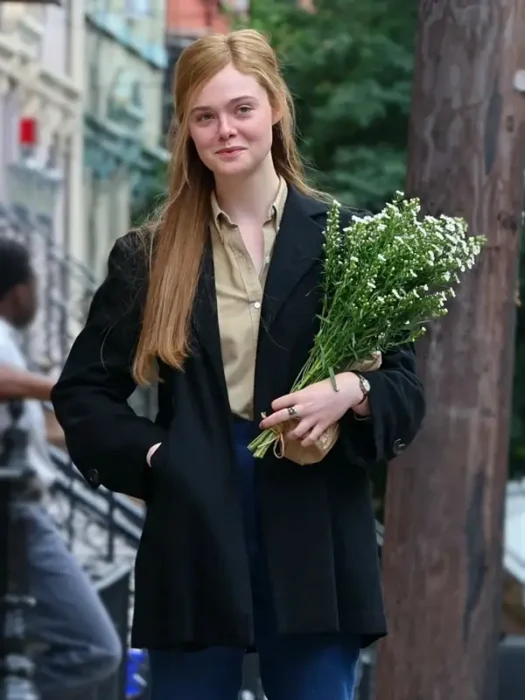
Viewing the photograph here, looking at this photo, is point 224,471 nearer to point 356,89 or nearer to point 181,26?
point 356,89

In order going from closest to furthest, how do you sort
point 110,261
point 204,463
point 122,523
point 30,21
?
1. point 204,463
2. point 110,261
3. point 122,523
4. point 30,21

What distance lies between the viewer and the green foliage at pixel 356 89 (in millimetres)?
15125

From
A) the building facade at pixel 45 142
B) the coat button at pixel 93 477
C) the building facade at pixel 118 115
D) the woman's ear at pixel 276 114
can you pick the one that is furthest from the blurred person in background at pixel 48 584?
the building facade at pixel 118 115

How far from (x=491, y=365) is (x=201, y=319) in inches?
66.2

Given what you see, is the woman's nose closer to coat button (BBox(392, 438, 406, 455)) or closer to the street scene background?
the street scene background

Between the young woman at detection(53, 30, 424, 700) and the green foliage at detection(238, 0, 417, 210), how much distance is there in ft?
37.3

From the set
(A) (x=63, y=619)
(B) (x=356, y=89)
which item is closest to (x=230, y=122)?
(A) (x=63, y=619)

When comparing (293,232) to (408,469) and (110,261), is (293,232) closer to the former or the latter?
(110,261)

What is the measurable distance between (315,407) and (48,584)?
2.68 m

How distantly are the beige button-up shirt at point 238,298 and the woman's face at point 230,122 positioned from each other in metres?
0.11

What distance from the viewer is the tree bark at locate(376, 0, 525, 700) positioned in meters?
4.56

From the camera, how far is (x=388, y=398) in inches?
123

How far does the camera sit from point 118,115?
24.2 metres

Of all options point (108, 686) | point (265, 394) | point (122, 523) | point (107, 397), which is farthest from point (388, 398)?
→ point (122, 523)
